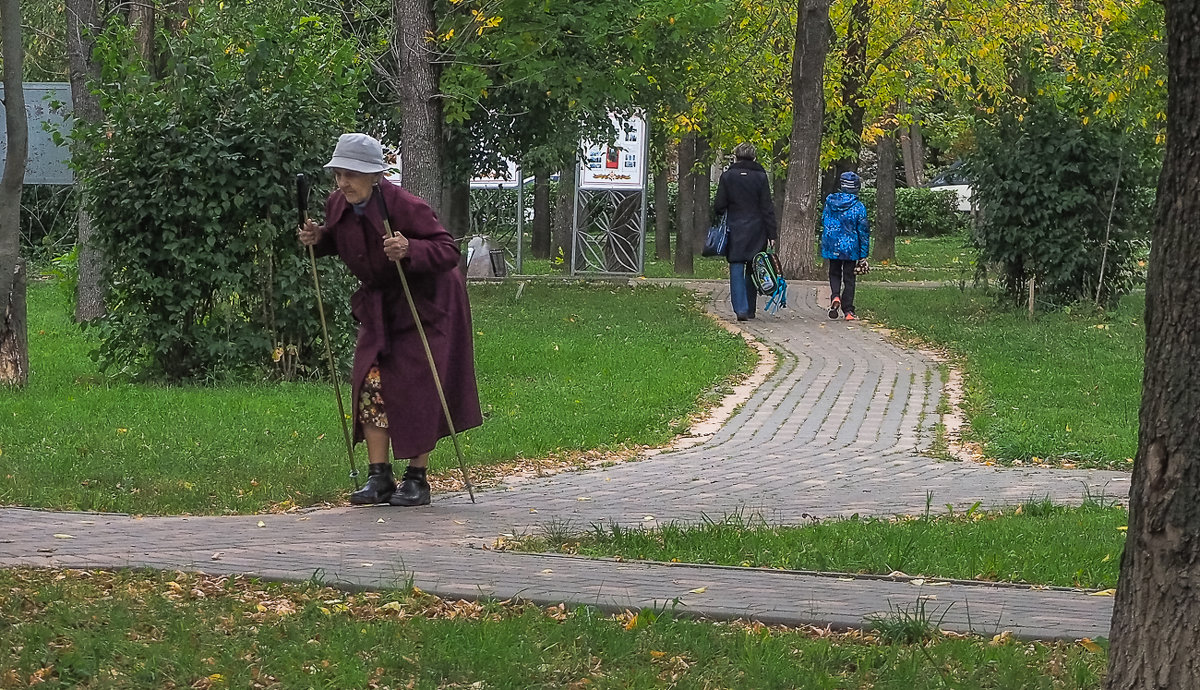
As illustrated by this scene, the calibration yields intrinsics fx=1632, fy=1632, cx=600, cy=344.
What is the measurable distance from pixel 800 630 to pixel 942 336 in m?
12.5

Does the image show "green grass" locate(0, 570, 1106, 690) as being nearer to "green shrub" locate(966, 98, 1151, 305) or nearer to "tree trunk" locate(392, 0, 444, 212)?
"tree trunk" locate(392, 0, 444, 212)

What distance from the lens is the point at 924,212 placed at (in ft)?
177

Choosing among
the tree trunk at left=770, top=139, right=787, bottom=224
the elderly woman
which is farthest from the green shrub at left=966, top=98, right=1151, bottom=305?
the elderly woman

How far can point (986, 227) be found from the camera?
19.0 meters

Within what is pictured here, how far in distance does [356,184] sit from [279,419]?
145 inches

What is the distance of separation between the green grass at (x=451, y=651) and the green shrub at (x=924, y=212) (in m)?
49.6

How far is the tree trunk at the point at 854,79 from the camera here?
96.8ft

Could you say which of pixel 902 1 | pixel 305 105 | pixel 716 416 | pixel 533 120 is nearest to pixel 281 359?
pixel 305 105

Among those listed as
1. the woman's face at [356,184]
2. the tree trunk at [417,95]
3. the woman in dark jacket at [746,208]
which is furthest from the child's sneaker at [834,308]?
the woman's face at [356,184]

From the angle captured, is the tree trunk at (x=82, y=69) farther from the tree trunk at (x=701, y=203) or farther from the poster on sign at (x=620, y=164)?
the tree trunk at (x=701, y=203)

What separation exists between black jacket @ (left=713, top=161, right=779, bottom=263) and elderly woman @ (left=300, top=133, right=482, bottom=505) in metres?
11.0

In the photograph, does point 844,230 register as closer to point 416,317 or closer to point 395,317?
point 395,317

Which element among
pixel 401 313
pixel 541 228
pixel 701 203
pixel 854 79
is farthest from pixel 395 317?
pixel 701 203

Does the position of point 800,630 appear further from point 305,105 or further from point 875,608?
point 305,105
